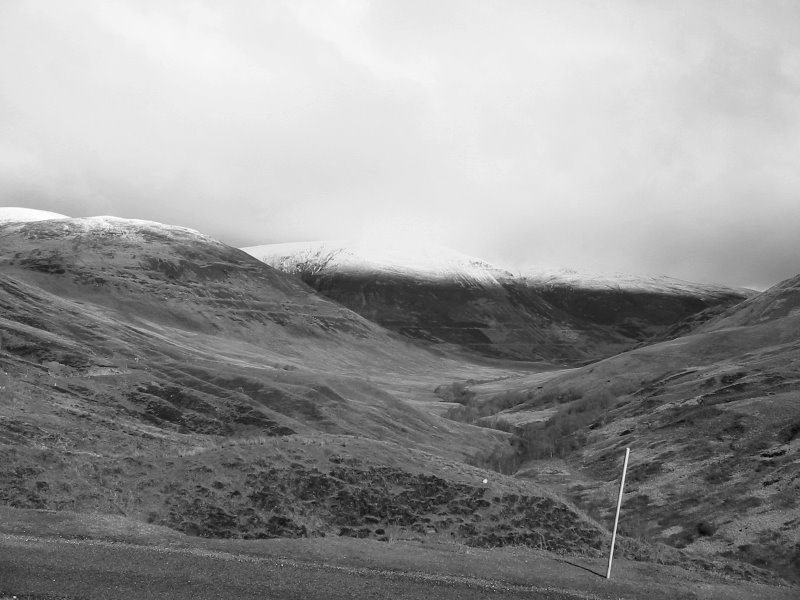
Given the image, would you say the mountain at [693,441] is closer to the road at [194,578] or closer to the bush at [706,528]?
the bush at [706,528]

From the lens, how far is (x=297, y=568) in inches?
1089

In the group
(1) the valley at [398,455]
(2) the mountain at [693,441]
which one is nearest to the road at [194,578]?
(1) the valley at [398,455]

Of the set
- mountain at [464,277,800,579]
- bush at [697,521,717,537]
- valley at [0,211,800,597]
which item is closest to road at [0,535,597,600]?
valley at [0,211,800,597]

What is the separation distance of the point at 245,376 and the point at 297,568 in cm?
9846

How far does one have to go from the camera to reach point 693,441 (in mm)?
96312

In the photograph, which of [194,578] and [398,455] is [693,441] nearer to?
[398,455]

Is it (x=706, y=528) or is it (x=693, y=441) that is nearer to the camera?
(x=706, y=528)

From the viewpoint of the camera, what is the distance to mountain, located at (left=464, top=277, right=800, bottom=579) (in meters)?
66.1

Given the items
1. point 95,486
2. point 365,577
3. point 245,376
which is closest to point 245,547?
point 365,577

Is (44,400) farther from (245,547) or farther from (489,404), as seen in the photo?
(489,404)

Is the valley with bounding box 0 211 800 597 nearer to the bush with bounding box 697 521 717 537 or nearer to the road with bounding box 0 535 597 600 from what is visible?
the bush with bounding box 697 521 717 537

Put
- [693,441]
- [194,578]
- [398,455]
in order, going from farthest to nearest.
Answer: [693,441] → [398,455] → [194,578]

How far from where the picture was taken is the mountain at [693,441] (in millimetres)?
66062

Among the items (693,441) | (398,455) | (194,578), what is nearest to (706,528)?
(693,441)
